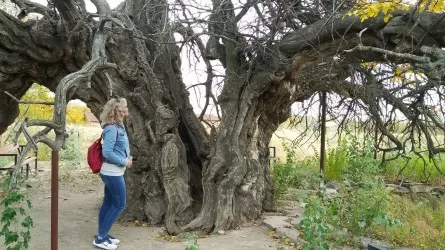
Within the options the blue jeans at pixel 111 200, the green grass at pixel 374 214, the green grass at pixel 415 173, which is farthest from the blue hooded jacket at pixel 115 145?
the green grass at pixel 415 173

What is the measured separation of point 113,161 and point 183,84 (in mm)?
2864

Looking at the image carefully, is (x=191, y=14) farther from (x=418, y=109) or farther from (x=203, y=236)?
(x=418, y=109)

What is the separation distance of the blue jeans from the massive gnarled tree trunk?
1174mm

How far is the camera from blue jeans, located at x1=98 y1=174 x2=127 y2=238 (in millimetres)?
5785

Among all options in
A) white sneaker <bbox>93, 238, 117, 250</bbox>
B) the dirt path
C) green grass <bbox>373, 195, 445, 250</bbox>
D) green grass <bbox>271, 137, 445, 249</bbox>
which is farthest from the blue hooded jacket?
green grass <bbox>373, 195, 445, 250</bbox>

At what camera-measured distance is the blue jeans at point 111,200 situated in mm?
5785

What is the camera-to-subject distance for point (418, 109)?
323 inches

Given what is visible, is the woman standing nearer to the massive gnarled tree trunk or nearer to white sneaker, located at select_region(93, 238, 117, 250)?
white sneaker, located at select_region(93, 238, 117, 250)

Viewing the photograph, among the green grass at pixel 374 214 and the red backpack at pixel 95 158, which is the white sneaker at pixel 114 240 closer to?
the red backpack at pixel 95 158

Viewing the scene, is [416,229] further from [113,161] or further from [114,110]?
[114,110]

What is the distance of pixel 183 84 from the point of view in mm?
8305

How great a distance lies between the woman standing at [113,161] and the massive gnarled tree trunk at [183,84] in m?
1.07

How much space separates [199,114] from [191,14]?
2.04 m

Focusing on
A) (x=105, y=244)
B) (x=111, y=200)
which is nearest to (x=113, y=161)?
(x=111, y=200)
